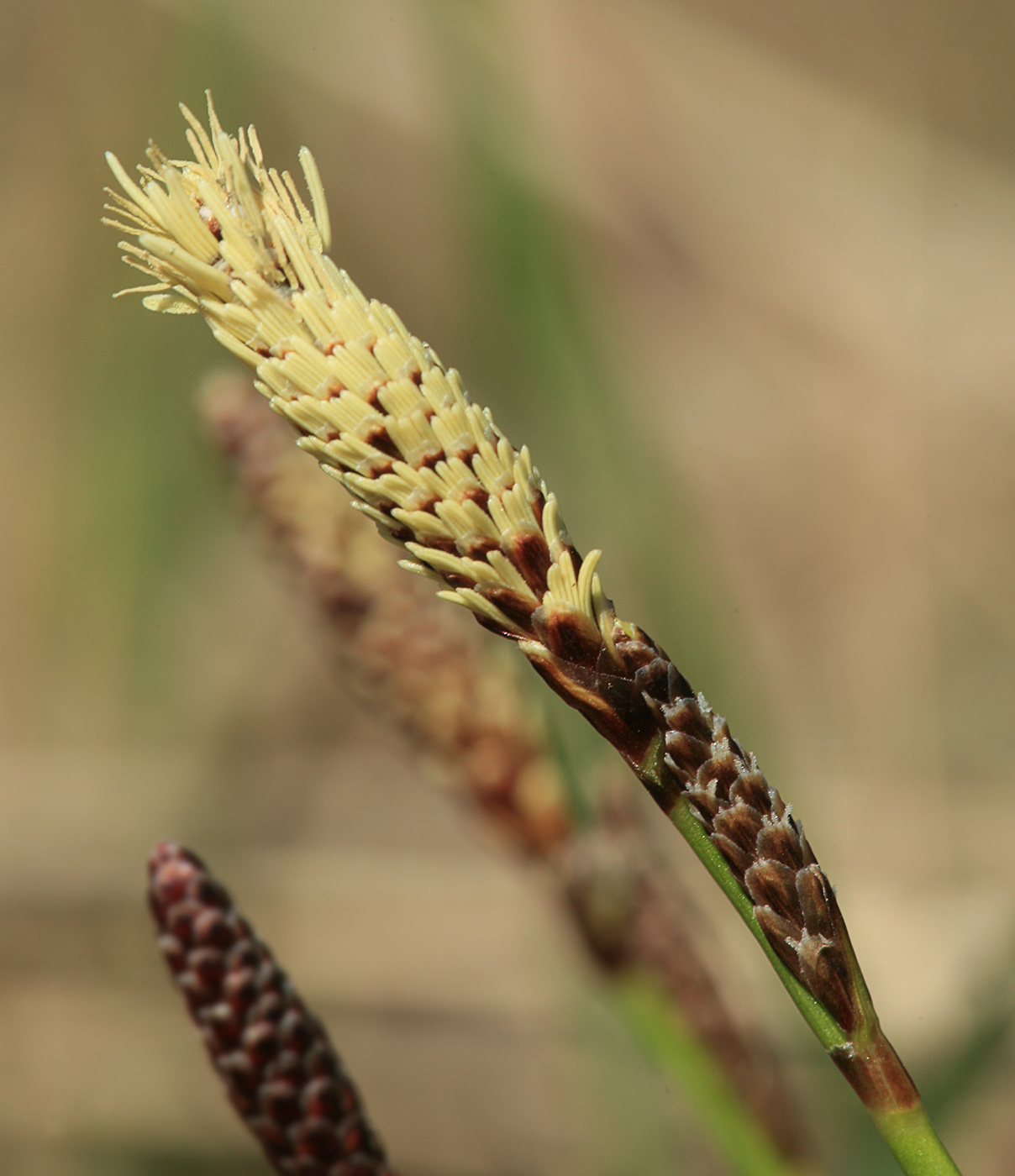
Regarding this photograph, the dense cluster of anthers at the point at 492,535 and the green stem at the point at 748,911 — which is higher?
the dense cluster of anthers at the point at 492,535

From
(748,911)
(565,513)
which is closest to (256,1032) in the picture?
(748,911)

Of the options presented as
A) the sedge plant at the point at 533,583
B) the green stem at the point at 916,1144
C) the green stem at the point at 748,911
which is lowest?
the green stem at the point at 916,1144

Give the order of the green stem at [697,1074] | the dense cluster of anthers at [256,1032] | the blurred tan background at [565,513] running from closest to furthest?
1. the dense cluster of anthers at [256,1032]
2. the green stem at [697,1074]
3. the blurred tan background at [565,513]

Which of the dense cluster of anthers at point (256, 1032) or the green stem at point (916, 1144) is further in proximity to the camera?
the dense cluster of anthers at point (256, 1032)

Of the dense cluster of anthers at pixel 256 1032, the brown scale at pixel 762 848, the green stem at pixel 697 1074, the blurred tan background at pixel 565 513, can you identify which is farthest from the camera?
the blurred tan background at pixel 565 513

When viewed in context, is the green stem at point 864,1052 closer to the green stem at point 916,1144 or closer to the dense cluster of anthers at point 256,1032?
the green stem at point 916,1144

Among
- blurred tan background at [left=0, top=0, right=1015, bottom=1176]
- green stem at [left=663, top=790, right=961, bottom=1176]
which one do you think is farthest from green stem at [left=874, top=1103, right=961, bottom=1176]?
blurred tan background at [left=0, top=0, right=1015, bottom=1176]

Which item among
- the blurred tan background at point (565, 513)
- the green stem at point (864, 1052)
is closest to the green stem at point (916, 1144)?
the green stem at point (864, 1052)
